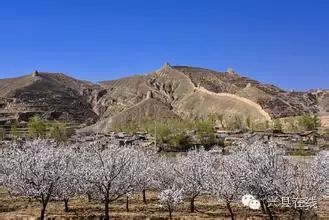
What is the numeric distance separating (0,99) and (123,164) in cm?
17030

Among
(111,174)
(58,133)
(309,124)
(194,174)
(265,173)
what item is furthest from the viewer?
(309,124)

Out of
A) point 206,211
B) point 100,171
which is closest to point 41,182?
point 100,171

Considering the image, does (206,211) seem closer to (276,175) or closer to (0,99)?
(276,175)

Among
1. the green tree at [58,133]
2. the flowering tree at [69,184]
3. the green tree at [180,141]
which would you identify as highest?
the green tree at [58,133]

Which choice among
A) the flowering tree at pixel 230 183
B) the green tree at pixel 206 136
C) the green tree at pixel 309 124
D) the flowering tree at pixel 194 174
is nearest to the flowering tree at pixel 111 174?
the flowering tree at pixel 194 174

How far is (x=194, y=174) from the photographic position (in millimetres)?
38906

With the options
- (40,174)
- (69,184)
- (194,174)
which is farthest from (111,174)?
(194,174)

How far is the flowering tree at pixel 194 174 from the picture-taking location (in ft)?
126

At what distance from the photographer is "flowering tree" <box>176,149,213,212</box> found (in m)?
38.3

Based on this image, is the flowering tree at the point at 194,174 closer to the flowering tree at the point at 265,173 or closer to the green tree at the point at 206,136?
the flowering tree at the point at 265,173

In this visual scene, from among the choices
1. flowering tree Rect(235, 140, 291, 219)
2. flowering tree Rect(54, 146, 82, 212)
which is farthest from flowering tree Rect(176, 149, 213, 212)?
flowering tree Rect(235, 140, 291, 219)

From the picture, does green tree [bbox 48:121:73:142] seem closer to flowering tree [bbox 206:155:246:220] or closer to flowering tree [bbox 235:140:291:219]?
flowering tree [bbox 206:155:246:220]

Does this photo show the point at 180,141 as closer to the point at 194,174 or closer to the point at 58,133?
the point at 58,133

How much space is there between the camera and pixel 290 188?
24.5 metres
